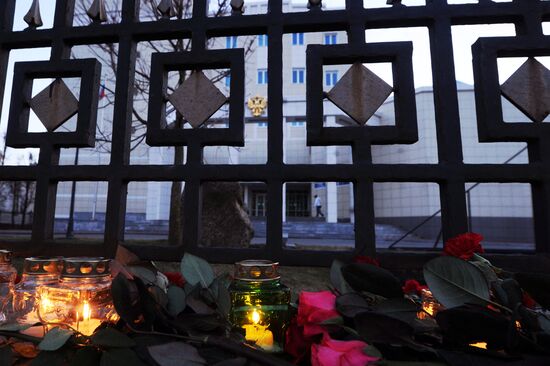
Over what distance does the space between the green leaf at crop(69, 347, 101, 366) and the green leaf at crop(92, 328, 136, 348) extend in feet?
→ 0.05

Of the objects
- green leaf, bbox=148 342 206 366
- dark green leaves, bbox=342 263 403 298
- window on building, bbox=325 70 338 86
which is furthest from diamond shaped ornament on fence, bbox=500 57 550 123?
window on building, bbox=325 70 338 86

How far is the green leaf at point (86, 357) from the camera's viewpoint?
50 cm

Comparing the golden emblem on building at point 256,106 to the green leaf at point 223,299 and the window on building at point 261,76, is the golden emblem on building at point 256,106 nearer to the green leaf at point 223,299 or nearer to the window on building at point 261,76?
the window on building at point 261,76

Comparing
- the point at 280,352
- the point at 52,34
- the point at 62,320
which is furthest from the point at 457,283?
the point at 52,34

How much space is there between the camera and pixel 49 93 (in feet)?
3.86

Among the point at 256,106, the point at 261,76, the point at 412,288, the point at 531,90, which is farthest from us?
the point at 261,76

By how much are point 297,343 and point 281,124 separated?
724 mm

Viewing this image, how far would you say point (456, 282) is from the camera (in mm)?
545

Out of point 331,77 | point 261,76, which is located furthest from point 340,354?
point 261,76

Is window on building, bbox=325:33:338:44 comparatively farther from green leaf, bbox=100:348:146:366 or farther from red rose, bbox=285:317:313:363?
green leaf, bbox=100:348:146:366

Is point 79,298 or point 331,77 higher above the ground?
point 331,77

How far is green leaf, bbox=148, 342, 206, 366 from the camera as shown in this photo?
1.53 feet

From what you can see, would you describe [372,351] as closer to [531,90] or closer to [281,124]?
[281,124]

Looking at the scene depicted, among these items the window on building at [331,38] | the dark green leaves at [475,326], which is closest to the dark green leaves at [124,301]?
the dark green leaves at [475,326]
